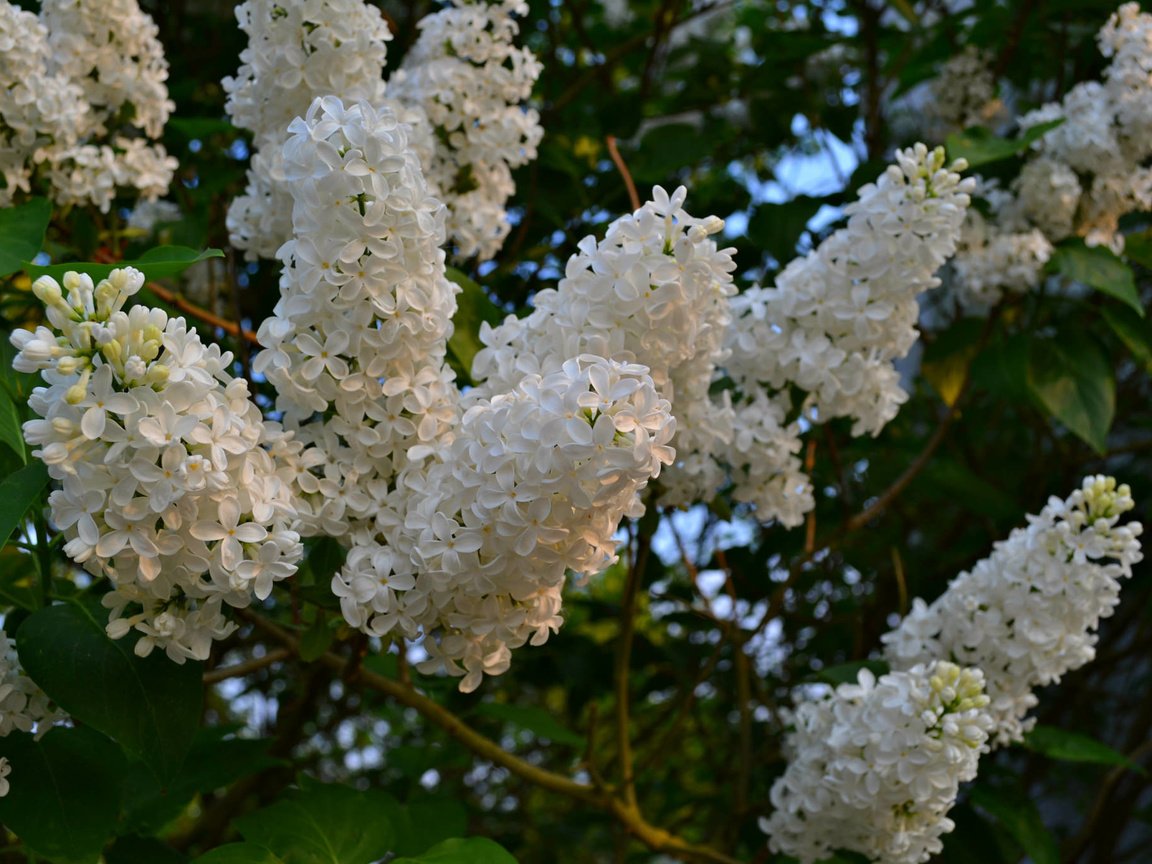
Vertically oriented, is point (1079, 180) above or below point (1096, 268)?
above

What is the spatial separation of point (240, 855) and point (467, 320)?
651 mm

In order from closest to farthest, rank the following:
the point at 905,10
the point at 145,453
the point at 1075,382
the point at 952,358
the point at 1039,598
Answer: the point at 145,453 < the point at 1039,598 < the point at 1075,382 < the point at 952,358 < the point at 905,10

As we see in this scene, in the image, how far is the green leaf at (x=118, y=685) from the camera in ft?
3.38

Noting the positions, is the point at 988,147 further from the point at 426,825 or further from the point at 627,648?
the point at 426,825

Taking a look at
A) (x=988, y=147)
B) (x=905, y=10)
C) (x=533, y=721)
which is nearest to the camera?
(x=533, y=721)

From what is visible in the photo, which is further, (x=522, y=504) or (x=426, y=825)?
(x=426, y=825)

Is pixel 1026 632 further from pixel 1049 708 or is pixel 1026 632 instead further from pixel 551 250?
pixel 1049 708

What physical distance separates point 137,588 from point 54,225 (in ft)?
3.25

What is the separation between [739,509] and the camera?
258 centimetres

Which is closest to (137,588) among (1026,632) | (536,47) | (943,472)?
(1026,632)

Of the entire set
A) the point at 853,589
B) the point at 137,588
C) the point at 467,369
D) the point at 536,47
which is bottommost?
the point at 137,588

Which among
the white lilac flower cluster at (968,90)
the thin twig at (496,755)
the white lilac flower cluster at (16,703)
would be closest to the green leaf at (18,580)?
the white lilac flower cluster at (16,703)

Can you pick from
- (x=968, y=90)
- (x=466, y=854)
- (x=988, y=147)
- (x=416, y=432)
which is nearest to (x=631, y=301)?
(x=416, y=432)

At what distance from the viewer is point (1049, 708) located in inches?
115
